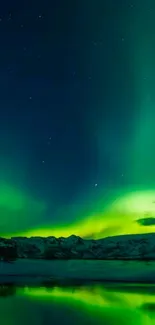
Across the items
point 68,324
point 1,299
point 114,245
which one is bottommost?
point 68,324

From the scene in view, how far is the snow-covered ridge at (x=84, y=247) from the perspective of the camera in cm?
839

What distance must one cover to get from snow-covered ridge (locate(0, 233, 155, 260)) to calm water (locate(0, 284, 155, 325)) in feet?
1.28

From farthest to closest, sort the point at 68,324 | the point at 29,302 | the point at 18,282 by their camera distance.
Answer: the point at 18,282 → the point at 29,302 → the point at 68,324

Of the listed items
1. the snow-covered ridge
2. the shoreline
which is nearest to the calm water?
the shoreline

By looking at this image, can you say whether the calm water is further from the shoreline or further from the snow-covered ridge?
the snow-covered ridge

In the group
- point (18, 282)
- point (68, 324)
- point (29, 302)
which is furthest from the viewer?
point (18, 282)

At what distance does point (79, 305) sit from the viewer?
7.98m

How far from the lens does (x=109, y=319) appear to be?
7.12 meters

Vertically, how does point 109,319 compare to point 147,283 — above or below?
below

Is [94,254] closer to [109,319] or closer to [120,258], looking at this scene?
[120,258]

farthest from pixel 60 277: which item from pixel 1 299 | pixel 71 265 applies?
pixel 1 299

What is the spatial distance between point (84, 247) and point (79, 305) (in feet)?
2.37

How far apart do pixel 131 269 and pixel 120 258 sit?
267 millimetres

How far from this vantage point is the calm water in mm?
7155
